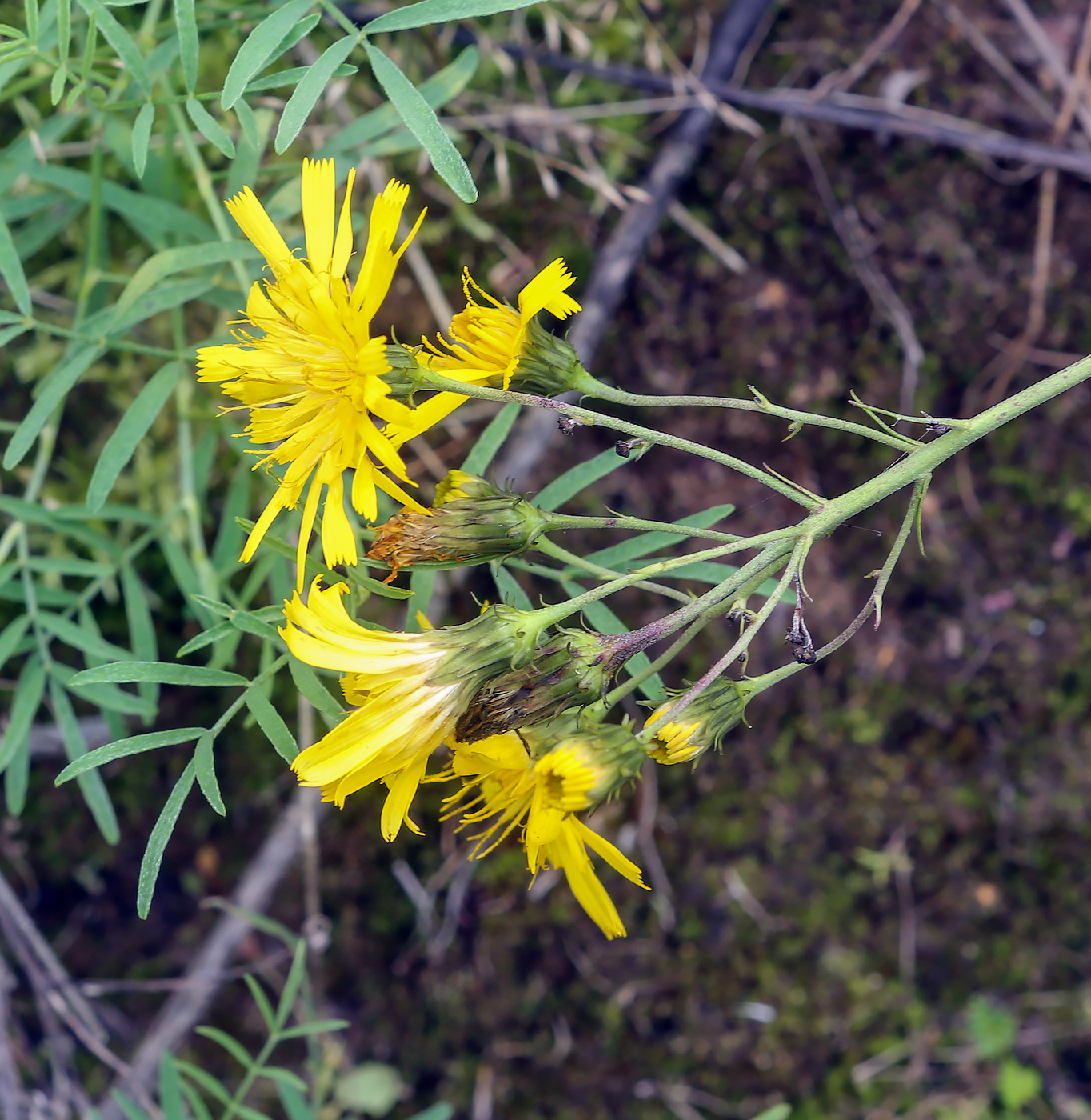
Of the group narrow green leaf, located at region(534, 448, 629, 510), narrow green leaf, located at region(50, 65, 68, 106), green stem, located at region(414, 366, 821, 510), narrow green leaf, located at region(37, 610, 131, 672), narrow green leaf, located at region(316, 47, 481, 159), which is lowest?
narrow green leaf, located at region(37, 610, 131, 672)

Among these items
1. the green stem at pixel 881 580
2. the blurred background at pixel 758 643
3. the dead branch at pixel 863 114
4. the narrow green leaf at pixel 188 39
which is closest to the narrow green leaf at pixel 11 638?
the blurred background at pixel 758 643

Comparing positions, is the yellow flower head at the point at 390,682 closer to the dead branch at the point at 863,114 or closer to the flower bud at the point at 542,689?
the flower bud at the point at 542,689

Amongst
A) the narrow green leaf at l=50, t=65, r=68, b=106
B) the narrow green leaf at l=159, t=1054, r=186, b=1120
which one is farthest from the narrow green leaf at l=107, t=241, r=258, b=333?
the narrow green leaf at l=159, t=1054, r=186, b=1120

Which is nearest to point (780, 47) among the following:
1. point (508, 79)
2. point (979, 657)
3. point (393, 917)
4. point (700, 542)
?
point (508, 79)

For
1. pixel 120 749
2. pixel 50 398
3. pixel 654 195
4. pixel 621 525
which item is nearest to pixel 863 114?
pixel 654 195

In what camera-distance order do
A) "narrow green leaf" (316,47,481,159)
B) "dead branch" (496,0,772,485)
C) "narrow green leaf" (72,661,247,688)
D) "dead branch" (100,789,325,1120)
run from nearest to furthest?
"narrow green leaf" (72,661,247,688) < "narrow green leaf" (316,47,481,159) < "dead branch" (496,0,772,485) < "dead branch" (100,789,325,1120)

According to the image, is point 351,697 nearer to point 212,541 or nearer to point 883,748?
point 212,541

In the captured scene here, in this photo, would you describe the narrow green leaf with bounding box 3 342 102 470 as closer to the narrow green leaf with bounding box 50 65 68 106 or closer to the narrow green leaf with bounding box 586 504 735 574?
the narrow green leaf with bounding box 50 65 68 106
